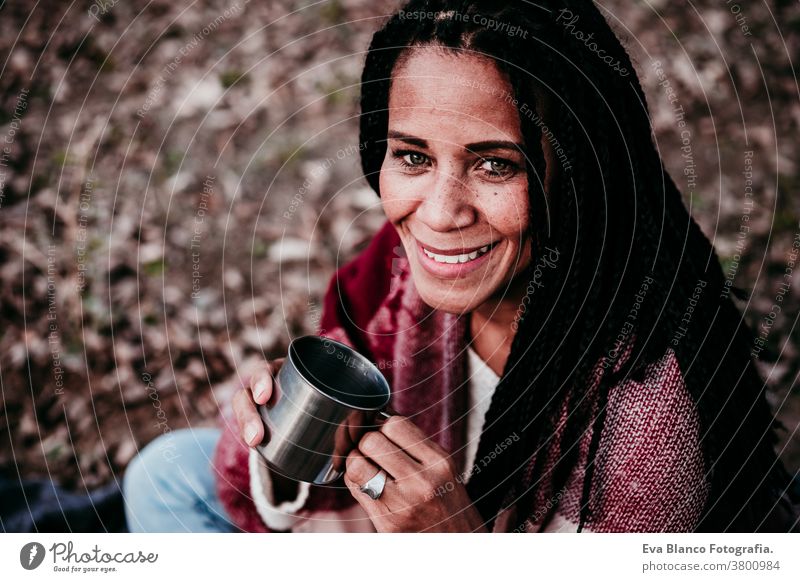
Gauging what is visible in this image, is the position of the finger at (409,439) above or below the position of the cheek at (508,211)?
below

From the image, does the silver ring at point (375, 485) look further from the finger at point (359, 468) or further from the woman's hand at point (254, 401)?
the woman's hand at point (254, 401)

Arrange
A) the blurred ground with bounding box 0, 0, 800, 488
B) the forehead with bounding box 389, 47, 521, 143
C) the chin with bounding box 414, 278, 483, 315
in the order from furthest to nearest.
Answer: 1. the blurred ground with bounding box 0, 0, 800, 488
2. the chin with bounding box 414, 278, 483, 315
3. the forehead with bounding box 389, 47, 521, 143

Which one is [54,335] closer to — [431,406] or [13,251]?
[13,251]

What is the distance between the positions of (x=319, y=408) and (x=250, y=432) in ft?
0.34

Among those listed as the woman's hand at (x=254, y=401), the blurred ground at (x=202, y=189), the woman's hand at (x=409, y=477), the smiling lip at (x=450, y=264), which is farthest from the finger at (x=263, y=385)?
the blurred ground at (x=202, y=189)

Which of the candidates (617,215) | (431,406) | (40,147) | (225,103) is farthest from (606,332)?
(40,147)

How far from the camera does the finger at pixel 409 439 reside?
66cm

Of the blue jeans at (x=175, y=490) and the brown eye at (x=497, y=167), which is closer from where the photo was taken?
the brown eye at (x=497, y=167)

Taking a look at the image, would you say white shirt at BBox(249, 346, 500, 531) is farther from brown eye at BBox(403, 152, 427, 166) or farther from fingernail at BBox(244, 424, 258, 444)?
brown eye at BBox(403, 152, 427, 166)

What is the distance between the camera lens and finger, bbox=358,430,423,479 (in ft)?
2.15

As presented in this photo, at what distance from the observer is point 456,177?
68 centimetres

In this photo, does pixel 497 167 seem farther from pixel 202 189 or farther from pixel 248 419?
pixel 202 189

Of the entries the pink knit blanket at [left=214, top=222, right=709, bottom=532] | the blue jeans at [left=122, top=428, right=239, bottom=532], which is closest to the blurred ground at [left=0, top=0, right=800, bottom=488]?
the blue jeans at [left=122, top=428, right=239, bottom=532]
